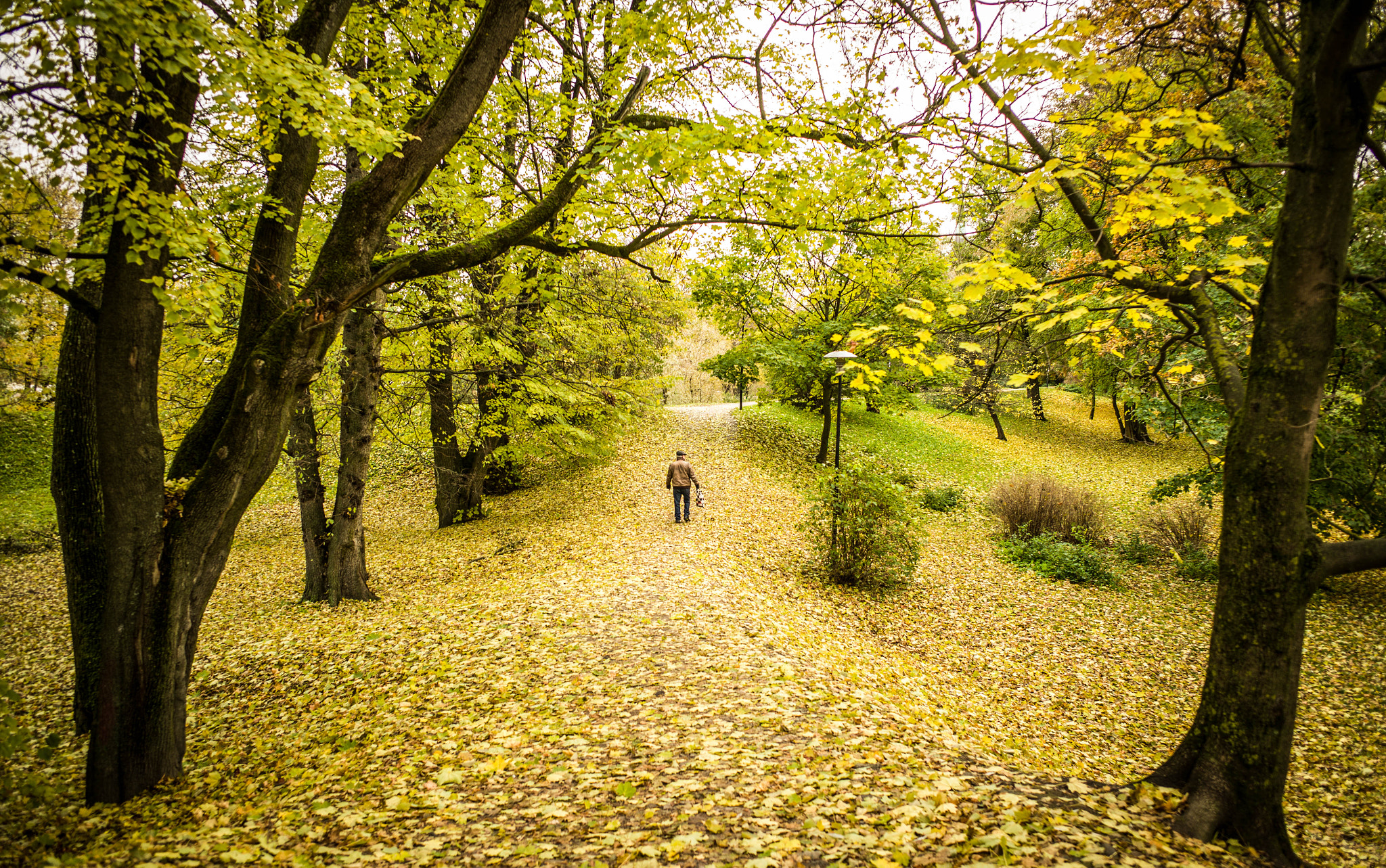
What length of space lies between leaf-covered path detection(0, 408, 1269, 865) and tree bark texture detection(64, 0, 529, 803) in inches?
22.3

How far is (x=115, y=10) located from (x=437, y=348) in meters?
8.37

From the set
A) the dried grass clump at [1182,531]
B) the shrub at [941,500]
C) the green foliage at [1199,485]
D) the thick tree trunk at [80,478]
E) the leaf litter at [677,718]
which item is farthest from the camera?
the shrub at [941,500]

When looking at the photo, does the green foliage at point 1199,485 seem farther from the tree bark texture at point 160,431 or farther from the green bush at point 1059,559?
the tree bark texture at point 160,431

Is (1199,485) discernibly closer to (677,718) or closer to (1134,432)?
(677,718)

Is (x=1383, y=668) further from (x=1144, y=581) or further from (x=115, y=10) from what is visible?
(x=115, y=10)

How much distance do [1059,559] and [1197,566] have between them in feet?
7.83

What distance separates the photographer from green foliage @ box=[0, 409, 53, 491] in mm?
18031

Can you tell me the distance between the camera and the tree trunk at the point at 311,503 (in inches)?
320

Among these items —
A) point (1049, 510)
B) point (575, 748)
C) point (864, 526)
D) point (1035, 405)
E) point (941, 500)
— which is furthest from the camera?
point (1035, 405)

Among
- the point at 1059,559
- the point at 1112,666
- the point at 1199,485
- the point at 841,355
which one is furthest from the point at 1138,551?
the point at 841,355

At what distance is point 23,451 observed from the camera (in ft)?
62.2

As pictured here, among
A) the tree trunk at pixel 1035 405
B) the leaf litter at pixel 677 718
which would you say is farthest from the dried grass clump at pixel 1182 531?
the tree trunk at pixel 1035 405

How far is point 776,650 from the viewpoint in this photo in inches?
231

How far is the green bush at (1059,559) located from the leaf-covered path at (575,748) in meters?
5.88
